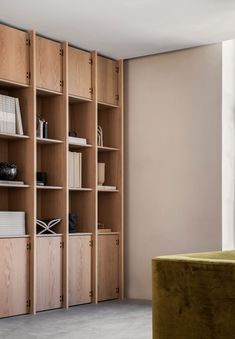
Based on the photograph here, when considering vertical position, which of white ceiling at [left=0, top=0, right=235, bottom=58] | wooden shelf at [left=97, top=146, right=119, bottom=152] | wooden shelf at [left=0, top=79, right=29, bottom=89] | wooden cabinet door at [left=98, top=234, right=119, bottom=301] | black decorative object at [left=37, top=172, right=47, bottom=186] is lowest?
wooden cabinet door at [left=98, top=234, right=119, bottom=301]

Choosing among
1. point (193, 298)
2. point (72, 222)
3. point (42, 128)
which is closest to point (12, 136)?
point (42, 128)

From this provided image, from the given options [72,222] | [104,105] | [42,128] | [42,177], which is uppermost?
[104,105]

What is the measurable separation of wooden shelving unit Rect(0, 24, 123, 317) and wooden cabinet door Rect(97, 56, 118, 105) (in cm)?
1

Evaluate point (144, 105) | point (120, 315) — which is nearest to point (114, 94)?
point (144, 105)

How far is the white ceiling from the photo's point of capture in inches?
209

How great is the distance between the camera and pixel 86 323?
5.46 metres

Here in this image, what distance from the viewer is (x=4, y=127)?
5793 mm

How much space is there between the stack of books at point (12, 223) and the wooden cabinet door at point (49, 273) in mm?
246

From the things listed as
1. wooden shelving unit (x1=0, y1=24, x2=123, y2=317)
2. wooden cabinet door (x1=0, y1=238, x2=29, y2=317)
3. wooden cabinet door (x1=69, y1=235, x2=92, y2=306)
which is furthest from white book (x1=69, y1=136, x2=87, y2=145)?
wooden cabinet door (x1=0, y1=238, x2=29, y2=317)

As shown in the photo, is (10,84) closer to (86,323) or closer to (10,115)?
(10,115)

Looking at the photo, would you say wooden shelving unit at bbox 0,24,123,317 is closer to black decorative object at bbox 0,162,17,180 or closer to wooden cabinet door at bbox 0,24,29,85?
wooden cabinet door at bbox 0,24,29,85

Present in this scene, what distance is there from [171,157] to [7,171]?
1.90 metres

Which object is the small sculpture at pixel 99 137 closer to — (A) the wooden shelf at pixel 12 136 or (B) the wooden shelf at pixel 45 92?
(B) the wooden shelf at pixel 45 92

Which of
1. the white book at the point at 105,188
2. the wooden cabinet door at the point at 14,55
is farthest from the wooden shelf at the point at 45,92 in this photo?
the white book at the point at 105,188
